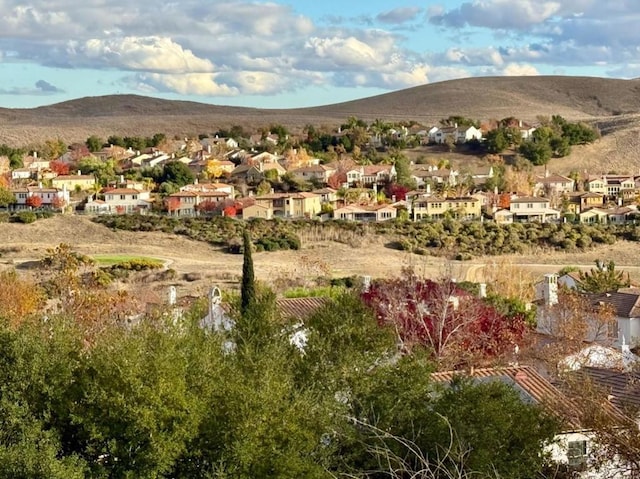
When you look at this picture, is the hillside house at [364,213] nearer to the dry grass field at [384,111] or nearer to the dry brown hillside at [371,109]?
the dry grass field at [384,111]

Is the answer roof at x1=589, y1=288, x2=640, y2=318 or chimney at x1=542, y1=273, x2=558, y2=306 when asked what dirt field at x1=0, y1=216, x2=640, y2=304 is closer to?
chimney at x1=542, y1=273, x2=558, y2=306

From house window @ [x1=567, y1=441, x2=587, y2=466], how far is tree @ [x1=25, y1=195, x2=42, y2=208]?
62.8 meters

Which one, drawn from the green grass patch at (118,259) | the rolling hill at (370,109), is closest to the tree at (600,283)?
the green grass patch at (118,259)

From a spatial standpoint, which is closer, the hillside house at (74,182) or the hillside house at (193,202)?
the hillside house at (193,202)

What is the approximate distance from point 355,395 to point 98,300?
60.6 ft

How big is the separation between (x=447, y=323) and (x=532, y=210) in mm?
46428

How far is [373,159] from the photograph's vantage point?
9506 centimetres

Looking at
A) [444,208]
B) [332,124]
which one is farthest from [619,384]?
[332,124]

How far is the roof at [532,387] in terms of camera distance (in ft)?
52.7

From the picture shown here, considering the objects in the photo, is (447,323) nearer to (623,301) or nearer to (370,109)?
(623,301)

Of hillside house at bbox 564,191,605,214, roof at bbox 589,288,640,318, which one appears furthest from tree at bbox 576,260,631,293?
hillside house at bbox 564,191,605,214

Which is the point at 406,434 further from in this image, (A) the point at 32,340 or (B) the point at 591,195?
(B) the point at 591,195

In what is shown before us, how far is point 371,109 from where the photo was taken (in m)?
176

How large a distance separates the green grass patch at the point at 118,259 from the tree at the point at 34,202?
17.2m
